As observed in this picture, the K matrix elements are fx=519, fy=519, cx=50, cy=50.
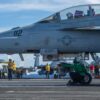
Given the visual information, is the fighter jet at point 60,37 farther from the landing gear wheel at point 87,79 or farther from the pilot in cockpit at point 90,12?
the landing gear wheel at point 87,79

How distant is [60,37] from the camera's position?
20734mm

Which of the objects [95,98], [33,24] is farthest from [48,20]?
[95,98]

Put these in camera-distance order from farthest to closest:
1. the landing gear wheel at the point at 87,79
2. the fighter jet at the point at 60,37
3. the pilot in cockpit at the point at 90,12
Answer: the landing gear wheel at the point at 87,79 → the pilot in cockpit at the point at 90,12 → the fighter jet at the point at 60,37

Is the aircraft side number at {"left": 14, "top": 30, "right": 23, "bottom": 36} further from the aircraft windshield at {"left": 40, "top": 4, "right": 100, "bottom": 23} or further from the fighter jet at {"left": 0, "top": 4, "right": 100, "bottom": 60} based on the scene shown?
the aircraft windshield at {"left": 40, "top": 4, "right": 100, "bottom": 23}

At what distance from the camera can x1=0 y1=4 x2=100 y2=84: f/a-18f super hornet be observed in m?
20.7

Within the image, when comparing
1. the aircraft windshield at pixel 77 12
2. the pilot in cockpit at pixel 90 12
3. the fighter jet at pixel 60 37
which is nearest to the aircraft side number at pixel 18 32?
the fighter jet at pixel 60 37

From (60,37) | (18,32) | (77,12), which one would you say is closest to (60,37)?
(60,37)

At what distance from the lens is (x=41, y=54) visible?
20.6 m

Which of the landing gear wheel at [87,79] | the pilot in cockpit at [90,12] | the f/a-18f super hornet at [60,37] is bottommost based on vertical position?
the landing gear wheel at [87,79]

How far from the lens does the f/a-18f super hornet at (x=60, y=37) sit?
20688 mm

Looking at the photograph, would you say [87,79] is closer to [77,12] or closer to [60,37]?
[60,37]

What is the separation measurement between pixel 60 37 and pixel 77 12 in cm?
126

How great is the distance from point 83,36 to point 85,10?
111 cm

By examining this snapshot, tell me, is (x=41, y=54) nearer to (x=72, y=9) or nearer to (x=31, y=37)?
(x=31, y=37)
